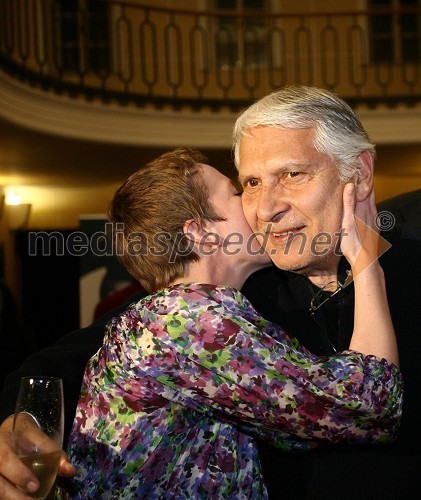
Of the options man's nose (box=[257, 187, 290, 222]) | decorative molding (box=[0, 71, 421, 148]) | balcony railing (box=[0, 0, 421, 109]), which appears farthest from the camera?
balcony railing (box=[0, 0, 421, 109])

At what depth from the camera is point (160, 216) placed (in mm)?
2199

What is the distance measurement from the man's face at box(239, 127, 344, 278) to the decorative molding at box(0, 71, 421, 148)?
695 cm

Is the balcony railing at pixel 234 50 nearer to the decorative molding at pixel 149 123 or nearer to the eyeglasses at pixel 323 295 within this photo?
the decorative molding at pixel 149 123

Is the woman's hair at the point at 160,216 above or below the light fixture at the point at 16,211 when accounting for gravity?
above

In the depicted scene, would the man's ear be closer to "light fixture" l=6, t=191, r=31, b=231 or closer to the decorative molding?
the decorative molding

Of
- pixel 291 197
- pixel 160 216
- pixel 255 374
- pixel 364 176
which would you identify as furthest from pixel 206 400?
pixel 364 176

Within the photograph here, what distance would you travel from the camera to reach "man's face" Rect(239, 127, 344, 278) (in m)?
2.28

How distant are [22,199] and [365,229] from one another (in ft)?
34.7

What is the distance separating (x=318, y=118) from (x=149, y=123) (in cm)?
776

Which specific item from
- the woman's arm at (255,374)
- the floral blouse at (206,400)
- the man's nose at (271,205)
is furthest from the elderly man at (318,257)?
the woman's arm at (255,374)

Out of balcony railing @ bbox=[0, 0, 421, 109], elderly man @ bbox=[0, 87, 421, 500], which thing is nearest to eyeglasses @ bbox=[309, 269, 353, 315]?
elderly man @ bbox=[0, 87, 421, 500]

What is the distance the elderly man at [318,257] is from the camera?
2.21 metres

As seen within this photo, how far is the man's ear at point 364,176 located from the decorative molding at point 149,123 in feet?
22.8

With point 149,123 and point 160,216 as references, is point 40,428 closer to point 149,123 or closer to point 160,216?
point 160,216
